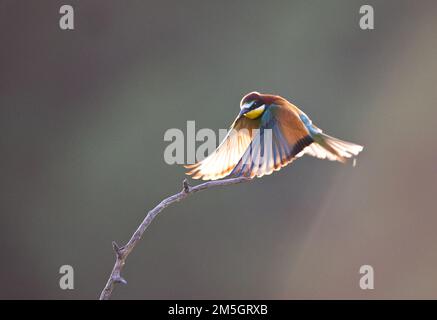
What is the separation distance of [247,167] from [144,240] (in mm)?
2104

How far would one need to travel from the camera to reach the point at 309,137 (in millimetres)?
1701

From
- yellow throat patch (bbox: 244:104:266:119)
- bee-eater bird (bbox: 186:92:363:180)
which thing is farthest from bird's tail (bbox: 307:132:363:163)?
yellow throat patch (bbox: 244:104:266:119)

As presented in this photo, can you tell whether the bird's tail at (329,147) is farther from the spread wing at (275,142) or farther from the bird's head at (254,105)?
the bird's head at (254,105)

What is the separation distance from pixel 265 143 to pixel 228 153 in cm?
10

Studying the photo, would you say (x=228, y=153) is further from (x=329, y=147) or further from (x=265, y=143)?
(x=329, y=147)

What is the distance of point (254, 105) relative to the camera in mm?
1710

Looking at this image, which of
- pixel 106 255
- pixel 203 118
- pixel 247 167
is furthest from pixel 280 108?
pixel 106 255

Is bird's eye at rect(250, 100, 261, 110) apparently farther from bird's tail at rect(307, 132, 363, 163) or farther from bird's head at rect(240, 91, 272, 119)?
bird's tail at rect(307, 132, 363, 163)

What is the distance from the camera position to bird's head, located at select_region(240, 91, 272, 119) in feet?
5.56

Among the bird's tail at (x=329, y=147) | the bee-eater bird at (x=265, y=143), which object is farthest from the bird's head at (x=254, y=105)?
the bird's tail at (x=329, y=147)

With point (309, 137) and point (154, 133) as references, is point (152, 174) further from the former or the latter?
point (309, 137)

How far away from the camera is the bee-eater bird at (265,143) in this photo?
1598 millimetres

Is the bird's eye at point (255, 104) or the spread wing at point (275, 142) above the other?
the bird's eye at point (255, 104)

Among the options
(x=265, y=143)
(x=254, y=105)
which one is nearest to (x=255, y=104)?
(x=254, y=105)
